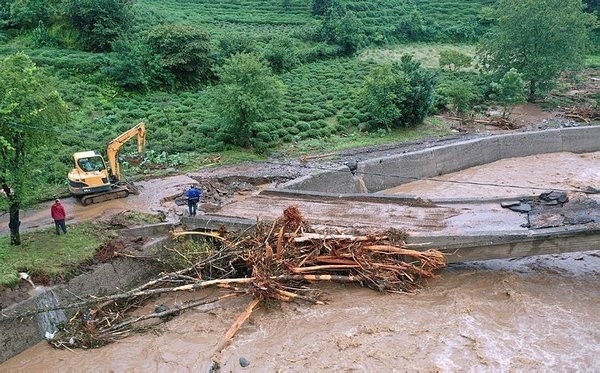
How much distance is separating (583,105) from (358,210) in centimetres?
2795

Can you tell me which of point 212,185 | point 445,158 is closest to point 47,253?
point 212,185

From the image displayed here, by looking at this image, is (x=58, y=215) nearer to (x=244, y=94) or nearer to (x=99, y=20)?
(x=244, y=94)

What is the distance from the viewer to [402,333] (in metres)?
14.2

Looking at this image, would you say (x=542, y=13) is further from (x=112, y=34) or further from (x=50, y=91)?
(x=50, y=91)

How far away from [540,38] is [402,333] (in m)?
30.5

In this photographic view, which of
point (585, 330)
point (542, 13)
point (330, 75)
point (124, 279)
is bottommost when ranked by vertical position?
point (585, 330)

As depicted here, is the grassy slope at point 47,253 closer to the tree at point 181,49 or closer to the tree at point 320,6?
the tree at point 181,49

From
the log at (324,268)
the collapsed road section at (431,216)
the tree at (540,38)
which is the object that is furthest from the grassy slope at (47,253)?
the tree at (540,38)

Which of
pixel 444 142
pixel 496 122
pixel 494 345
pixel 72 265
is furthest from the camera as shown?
pixel 496 122

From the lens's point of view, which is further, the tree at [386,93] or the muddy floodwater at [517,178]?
the tree at [386,93]

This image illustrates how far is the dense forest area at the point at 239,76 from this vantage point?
26.8 meters

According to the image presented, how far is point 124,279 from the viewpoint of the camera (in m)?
16.6

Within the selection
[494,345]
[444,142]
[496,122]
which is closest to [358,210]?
[494,345]

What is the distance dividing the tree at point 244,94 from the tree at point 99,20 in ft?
47.2
